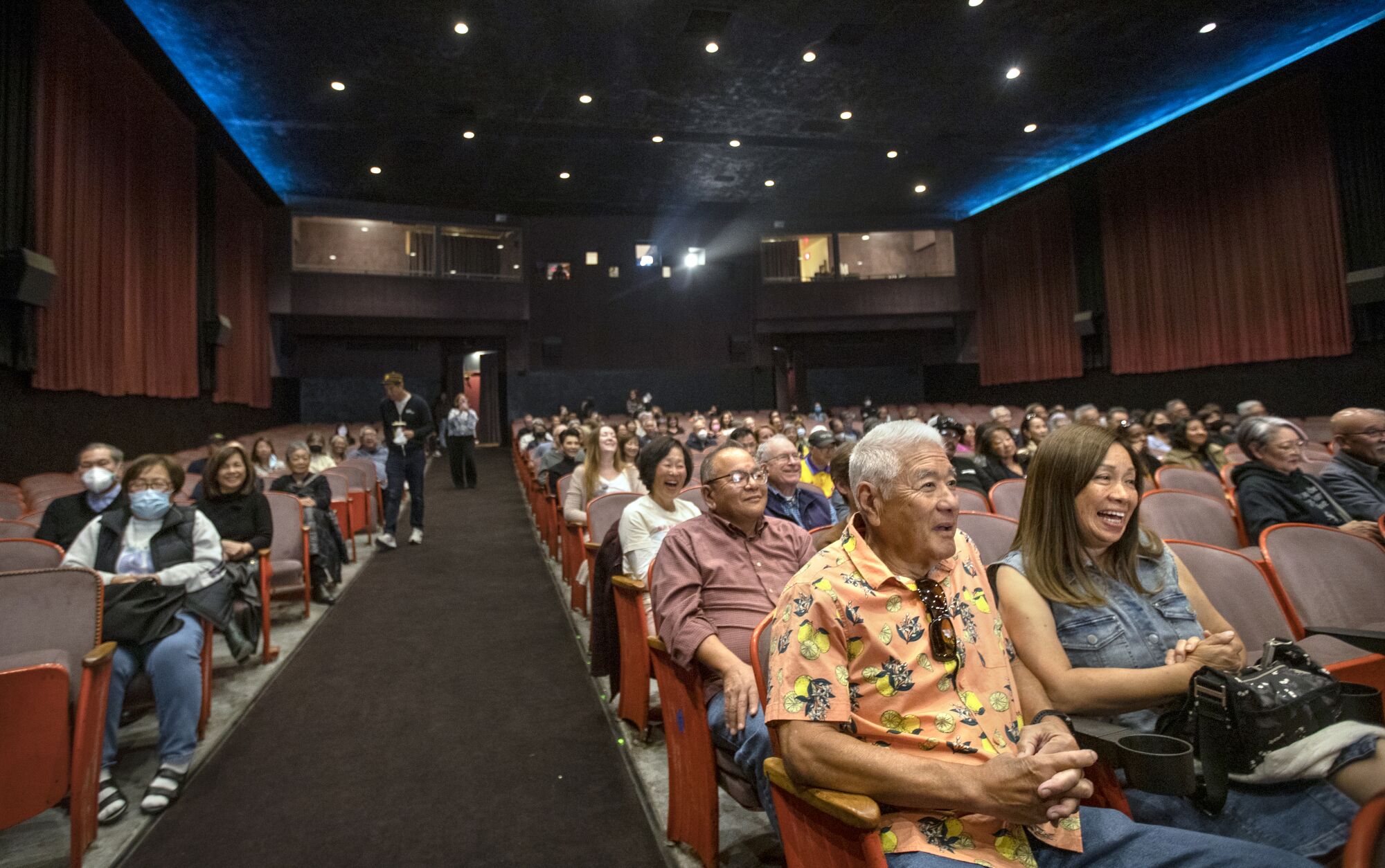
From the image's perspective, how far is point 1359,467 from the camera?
2.95 meters

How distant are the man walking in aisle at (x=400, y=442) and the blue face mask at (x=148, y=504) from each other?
2931 mm

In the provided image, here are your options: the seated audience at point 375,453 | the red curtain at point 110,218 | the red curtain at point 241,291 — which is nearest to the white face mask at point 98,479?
the seated audience at point 375,453

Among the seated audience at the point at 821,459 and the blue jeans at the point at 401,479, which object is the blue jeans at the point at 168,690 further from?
the blue jeans at the point at 401,479

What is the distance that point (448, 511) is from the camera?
7.47 m

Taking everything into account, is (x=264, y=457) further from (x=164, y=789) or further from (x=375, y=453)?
(x=164, y=789)

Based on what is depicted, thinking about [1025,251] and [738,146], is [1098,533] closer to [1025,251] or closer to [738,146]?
[738,146]

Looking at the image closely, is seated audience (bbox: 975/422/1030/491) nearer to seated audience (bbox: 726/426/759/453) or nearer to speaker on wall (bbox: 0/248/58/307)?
seated audience (bbox: 726/426/759/453)

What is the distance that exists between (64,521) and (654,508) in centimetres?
241

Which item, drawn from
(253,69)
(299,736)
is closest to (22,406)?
(253,69)

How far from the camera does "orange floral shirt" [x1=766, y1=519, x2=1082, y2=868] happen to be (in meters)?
1.11

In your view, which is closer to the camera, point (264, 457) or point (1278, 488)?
point (1278, 488)

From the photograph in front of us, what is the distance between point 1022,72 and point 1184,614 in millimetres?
9036

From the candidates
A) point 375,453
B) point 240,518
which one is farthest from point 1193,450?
point 375,453

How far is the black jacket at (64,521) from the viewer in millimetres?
2801
